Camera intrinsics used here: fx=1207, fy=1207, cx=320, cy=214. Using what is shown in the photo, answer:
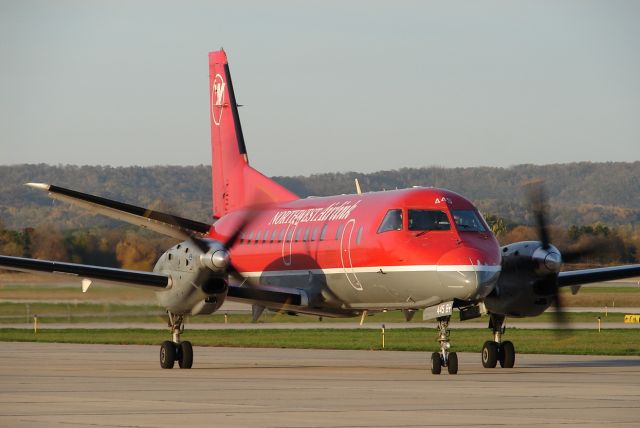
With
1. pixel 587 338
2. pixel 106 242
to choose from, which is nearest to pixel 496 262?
pixel 106 242

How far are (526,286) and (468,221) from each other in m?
2.93

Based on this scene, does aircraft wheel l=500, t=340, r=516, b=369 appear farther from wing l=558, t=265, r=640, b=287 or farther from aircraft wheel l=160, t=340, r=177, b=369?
aircraft wheel l=160, t=340, r=177, b=369

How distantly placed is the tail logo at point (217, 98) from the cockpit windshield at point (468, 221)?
41.2 ft

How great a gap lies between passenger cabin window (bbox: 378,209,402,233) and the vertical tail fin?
829cm

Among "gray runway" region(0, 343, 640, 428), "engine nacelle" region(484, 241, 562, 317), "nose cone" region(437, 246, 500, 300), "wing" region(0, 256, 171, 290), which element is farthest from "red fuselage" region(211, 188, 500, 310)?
"wing" region(0, 256, 171, 290)

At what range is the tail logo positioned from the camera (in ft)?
113

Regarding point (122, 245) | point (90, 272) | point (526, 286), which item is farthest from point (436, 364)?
point (122, 245)

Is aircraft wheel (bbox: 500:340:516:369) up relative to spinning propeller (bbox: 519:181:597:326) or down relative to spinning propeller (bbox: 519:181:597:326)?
down

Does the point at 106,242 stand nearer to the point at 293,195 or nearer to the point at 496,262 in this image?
the point at 293,195

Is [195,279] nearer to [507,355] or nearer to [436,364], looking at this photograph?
[436,364]

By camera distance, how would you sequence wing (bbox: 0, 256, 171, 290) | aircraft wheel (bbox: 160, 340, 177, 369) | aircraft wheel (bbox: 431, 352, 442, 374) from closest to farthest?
1. aircraft wheel (bbox: 431, 352, 442, 374)
2. wing (bbox: 0, 256, 171, 290)
3. aircraft wheel (bbox: 160, 340, 177, 369)

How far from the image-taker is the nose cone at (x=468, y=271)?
22.0 meters

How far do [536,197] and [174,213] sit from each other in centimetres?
788

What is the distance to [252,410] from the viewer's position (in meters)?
15.5
